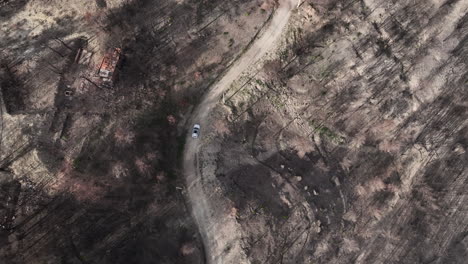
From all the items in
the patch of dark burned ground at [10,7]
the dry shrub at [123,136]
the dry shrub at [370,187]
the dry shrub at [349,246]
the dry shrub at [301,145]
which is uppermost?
the patch of dark burned ground at [10,7]

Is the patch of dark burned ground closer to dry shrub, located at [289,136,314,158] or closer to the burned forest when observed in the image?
the burned forest

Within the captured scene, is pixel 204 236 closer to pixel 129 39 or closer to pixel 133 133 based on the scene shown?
pixel 133 133

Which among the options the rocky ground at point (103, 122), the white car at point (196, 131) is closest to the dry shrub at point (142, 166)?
the rocky ground at point (103, 122)

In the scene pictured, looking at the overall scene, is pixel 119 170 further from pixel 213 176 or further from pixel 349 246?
pixel 349 246

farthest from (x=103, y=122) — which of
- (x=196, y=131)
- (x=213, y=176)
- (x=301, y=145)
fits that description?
(x=301, y=145)

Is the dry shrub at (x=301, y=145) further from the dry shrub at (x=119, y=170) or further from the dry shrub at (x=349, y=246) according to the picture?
the dry shrub at (x=119, y=170)

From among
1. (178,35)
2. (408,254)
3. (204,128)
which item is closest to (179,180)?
(204,128)
